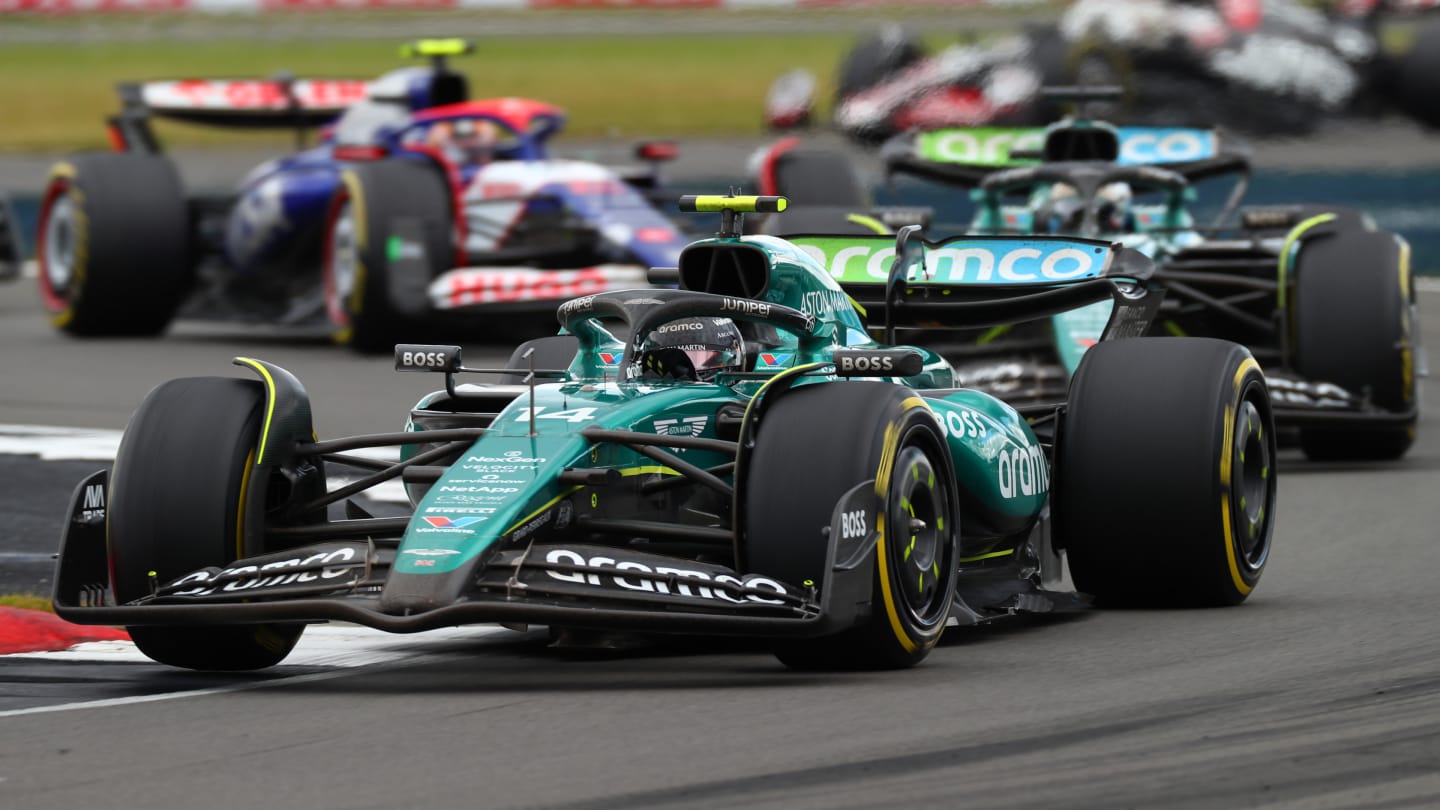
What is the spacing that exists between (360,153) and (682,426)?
12164 mm

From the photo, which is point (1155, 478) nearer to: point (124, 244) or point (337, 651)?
point (337, 651)

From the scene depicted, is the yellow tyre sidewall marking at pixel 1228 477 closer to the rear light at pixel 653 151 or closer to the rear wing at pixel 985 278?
the rear wing at pixel 985 278

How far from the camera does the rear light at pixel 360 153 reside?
64.8 ft

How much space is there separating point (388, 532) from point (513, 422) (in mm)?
492

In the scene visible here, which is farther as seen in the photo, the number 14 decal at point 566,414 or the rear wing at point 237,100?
the rear wing at point 237,100

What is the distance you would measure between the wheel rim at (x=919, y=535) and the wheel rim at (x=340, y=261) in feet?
36.8

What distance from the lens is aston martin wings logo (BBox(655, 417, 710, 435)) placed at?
8.07m

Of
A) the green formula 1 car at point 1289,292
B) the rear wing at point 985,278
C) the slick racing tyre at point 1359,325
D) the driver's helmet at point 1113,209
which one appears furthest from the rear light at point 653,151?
the rear wing at point 985,278

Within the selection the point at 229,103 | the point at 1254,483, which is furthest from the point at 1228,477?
the point at 229,103

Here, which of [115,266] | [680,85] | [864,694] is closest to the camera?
[864,694]

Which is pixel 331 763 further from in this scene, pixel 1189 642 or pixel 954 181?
pixel 954 181

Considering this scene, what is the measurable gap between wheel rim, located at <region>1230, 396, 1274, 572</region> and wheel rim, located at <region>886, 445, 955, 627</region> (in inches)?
60.9

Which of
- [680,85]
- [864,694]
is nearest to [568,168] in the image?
[864,694]

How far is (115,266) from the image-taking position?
19750 mm
